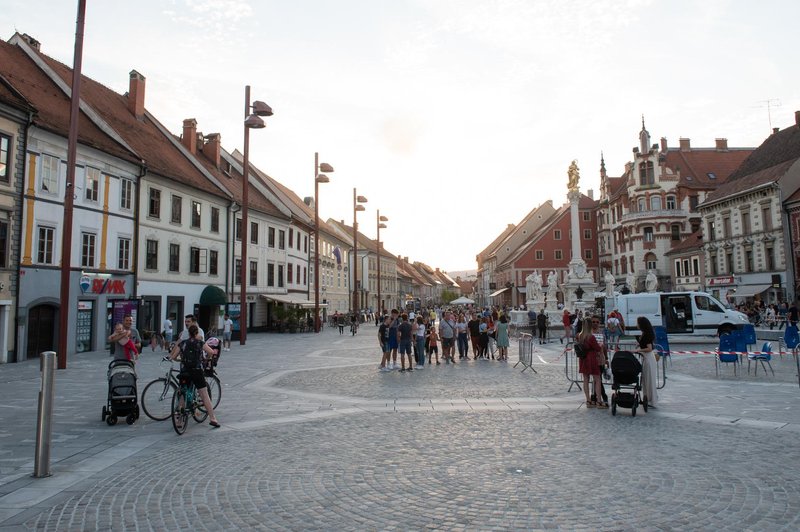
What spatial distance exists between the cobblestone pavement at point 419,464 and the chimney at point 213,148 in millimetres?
32716

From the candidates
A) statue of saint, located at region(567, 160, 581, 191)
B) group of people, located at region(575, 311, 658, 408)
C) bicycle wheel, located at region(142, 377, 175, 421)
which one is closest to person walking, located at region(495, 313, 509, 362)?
group of people, located at region(575, 311, 658, 408)

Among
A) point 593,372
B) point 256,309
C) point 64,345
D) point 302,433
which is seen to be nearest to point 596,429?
point 593,372

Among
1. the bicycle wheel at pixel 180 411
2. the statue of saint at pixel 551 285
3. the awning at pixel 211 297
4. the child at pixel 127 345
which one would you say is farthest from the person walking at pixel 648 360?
the statue of saint at pixel 551 285

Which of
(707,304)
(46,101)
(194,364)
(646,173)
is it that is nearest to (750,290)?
(646,173)

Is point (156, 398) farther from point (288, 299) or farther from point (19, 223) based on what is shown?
point (288, 299)

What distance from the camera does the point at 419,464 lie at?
687cm

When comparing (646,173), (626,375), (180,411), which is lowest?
(180,411)

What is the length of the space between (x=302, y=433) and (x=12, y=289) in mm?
18394

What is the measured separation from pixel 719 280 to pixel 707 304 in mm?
26918

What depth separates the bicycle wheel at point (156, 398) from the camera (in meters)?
9.69

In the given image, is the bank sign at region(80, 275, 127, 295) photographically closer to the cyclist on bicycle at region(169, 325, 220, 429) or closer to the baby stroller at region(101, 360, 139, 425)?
the baby stroller at region(101, 360, 139, 425)

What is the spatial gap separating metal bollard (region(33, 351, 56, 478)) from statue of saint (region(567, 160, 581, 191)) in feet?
134

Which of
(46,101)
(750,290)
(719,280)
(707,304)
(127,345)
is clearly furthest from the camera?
(719,280)

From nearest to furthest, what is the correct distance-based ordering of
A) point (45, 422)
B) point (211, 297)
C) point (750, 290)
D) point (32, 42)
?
point (45, 422)
point (32, 42)
point (211, 297)
point (750, 290)
